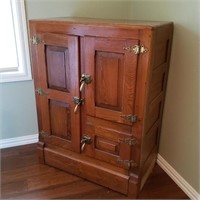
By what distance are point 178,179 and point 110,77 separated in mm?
959

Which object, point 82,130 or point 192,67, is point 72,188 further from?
point 192,67

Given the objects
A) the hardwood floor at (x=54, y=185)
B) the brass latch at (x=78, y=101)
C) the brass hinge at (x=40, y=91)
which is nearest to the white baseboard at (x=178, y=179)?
the hardwood floor at (x=54, y=185)

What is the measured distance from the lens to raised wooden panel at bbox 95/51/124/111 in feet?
4.47

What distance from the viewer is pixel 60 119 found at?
5.67 feet

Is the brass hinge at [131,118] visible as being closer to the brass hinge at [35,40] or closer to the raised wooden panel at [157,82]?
the raised wooden panel at [157,82]

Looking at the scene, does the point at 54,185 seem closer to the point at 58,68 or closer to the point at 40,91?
the point at 40,91

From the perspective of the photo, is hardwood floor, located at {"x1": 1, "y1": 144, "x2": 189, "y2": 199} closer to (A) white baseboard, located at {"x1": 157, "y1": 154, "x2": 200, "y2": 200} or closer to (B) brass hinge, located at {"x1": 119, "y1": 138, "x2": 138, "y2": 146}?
(A) white baseboard, located at {"x1": 157, "y1": 154, "x2": 200, "y2": 200}

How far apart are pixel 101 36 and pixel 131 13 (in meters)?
0.85

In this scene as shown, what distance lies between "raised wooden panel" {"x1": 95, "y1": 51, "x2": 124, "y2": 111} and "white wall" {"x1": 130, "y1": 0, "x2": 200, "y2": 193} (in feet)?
1.52

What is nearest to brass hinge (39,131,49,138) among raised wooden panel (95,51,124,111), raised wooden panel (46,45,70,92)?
raised wooden panel (46,45,70,92)

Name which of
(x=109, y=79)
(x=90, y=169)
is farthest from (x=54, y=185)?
(x=109, y=79)

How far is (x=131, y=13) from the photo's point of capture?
203cm

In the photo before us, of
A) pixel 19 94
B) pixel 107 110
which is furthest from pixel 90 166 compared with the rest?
pixel 19 94

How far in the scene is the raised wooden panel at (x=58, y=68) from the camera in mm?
1521
